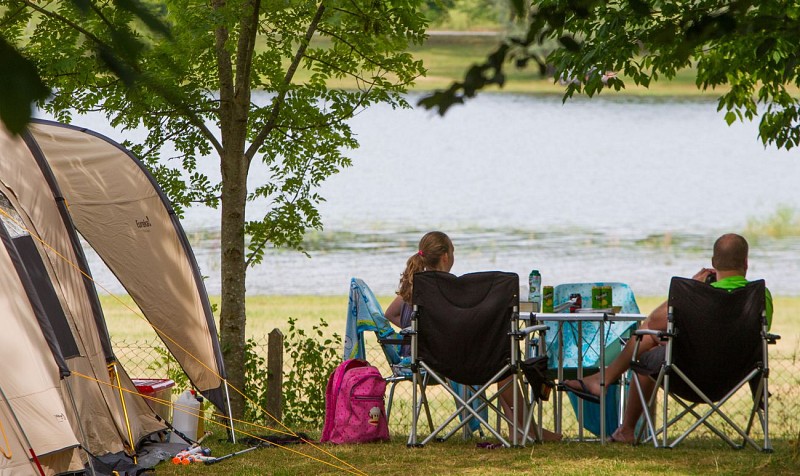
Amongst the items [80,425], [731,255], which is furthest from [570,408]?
[80,425]

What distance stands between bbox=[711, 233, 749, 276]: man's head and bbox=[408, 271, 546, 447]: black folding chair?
2.74 feet

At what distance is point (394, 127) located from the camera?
146 ft

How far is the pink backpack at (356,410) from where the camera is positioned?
197 inches

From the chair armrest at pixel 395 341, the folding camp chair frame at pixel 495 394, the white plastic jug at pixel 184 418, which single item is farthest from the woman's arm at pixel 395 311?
the white plastic jug at pixel 184 418

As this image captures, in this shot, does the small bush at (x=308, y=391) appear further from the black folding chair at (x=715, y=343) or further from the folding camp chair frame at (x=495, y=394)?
the black folding chair at (x=715, y=343)

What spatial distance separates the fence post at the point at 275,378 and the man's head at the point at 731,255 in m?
2.36

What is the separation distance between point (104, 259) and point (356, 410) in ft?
4.49

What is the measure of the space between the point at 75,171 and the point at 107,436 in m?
1.23

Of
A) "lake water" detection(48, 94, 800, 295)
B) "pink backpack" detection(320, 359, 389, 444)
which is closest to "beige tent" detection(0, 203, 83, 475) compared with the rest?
"pink backpack" detection(320, 359, 389, 444)

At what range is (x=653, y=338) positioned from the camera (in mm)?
4969

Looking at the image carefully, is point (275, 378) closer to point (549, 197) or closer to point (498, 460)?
point (498, 460)

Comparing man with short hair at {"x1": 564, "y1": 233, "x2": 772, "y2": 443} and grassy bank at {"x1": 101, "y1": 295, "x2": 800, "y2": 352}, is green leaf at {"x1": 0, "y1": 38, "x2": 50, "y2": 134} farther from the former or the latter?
grassy bank at {"x1": 101, "y1": 295, "x2": 800, "y2": 352}

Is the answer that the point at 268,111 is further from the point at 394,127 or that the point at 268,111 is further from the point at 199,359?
the point at 394,127

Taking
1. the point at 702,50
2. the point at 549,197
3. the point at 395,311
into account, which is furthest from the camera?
the point at 549,197
